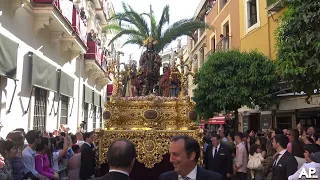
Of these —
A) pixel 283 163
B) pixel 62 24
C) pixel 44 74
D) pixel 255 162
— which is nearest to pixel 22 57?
pixel 44 74

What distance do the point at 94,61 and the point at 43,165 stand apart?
36.1 ft

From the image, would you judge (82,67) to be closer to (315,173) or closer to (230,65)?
(230,65)

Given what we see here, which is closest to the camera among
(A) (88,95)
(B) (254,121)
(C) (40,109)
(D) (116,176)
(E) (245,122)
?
(D) (116,176)

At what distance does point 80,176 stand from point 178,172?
4262 mm

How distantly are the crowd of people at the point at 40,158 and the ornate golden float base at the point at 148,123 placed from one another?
0.36m

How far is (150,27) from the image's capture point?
461 inches

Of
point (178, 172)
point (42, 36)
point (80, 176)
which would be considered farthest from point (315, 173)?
point (42, 36)

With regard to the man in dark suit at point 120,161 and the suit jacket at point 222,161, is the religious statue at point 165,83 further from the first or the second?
the man in dark suit at point 120,161

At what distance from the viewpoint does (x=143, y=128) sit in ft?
22.0

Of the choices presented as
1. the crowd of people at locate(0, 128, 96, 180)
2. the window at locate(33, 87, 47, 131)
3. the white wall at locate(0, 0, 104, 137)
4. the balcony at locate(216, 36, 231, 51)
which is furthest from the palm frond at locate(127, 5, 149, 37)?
Answer: the balcony at locate(216, 36, 231, 51)

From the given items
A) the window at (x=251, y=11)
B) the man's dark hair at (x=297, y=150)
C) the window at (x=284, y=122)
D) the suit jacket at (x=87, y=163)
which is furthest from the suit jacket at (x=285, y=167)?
the window at (x=251, y=11)

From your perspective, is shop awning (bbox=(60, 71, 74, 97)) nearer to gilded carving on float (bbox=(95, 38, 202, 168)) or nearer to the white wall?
the white wall

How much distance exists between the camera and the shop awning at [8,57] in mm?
6698

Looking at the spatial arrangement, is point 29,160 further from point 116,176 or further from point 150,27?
point 150,27
